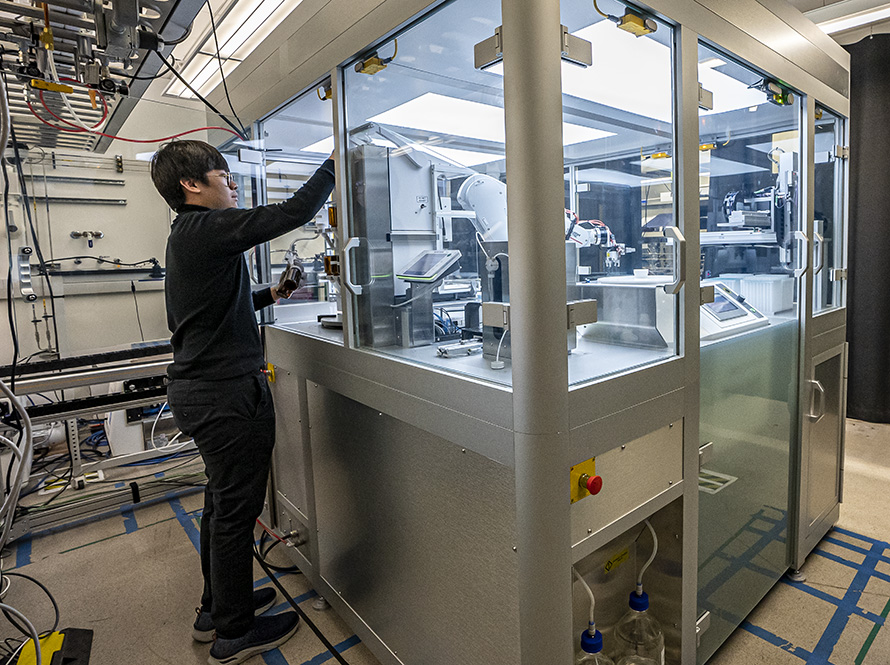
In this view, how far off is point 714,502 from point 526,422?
906 millimetres

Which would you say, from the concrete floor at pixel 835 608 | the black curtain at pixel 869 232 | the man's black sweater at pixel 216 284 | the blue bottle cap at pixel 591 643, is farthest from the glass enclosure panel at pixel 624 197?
the black curtain at pixel 869 232

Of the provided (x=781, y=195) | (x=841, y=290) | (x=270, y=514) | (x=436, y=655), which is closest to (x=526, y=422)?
(x=436, y=655)

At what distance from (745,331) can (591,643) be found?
3.39 feet

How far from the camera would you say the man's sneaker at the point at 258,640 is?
1.79 meters

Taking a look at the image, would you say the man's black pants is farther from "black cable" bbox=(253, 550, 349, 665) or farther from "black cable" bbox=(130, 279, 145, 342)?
"black cable" bbox=(130, 279, 145, 342)

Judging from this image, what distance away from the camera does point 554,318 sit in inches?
42.2

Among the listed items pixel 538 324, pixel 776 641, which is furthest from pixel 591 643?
pixel 776 641

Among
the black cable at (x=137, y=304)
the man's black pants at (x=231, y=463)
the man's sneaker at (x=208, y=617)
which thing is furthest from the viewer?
the black cable at (x=137, y=304)

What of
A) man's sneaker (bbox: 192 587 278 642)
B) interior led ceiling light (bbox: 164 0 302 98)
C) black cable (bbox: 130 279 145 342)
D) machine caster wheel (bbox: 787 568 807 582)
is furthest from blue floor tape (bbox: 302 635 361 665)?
black cable (bbox: 130 279 145 342)

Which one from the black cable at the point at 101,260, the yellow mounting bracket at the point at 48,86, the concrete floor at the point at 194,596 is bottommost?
the concrete floor at the point at 194,596

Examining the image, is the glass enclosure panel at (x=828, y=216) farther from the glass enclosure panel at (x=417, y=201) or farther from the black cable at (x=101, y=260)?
the black cable at (x=101, y=260)

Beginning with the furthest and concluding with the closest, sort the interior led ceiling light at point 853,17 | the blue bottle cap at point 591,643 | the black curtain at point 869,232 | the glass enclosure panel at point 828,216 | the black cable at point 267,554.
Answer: the black curtain at point 869,232
the interior led ceiling light at point 853,17
the black cable at point 267,554
the glass enclosure panel at point 828,216
the blue bottle cap at point 591,643

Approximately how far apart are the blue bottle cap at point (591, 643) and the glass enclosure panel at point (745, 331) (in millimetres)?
484

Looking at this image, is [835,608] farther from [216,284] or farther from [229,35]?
[229,35]
